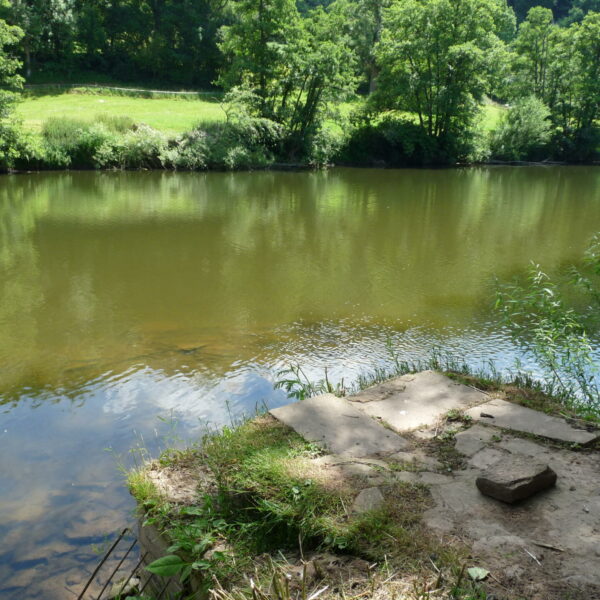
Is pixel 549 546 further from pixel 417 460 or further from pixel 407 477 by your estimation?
pixel 417 460

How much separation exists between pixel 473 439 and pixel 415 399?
0.78 m

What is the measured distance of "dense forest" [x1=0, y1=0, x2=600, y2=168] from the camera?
33094 millimetres

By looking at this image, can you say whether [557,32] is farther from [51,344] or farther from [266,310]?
[51,344]

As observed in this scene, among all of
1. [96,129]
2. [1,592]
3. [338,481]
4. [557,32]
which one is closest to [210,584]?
[338,481]

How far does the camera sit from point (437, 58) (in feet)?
122

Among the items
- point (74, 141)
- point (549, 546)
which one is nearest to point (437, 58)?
point (74, 141)

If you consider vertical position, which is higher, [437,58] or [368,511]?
[437,58]

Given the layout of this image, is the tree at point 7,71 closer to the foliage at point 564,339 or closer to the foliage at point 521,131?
the foliage at point 564,339

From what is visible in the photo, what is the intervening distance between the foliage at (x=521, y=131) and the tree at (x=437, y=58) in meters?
3.58

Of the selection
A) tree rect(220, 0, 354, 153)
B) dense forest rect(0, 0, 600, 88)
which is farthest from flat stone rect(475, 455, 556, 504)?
dense forest rect(0, 0, 600, 88)

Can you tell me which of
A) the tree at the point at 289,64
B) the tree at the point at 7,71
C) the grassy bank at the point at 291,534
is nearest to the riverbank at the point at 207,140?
the tree at the point at 7,71

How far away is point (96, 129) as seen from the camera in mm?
29688

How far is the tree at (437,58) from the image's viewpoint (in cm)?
3672

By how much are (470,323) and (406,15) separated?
111 feet
